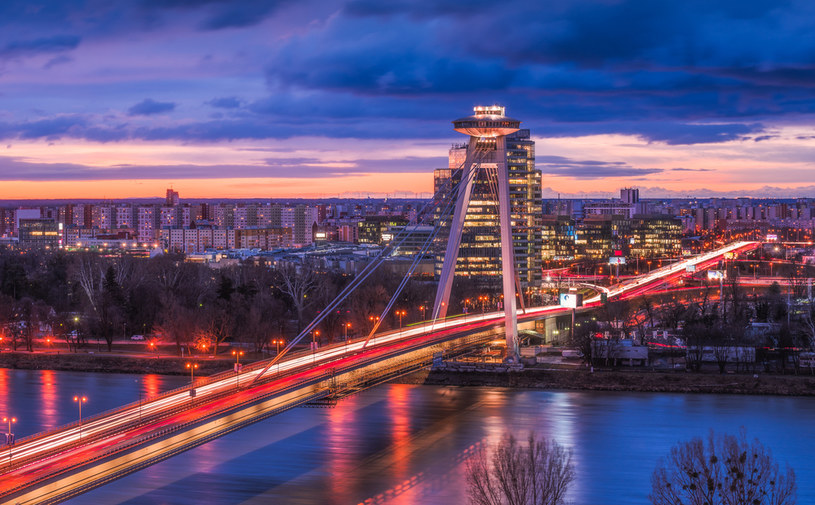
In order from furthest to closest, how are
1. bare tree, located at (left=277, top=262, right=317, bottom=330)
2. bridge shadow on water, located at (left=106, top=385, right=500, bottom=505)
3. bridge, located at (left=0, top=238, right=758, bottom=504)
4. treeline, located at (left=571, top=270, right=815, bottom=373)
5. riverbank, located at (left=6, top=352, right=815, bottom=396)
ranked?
bare tree, located at (left=277, top=262, right=317, bottom=330) → treeline, located at (left=571, top=270, right=815, bottom=373) → riverbank, located at (left=6, top=352, right=815, bottom=396) → bridge shadow on water, located at (left=106, top=385, right=500, bottom=505) → bridge, located at (left=0, top=238, right=758, bottom=504)

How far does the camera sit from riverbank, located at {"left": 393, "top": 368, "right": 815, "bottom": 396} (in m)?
17.6

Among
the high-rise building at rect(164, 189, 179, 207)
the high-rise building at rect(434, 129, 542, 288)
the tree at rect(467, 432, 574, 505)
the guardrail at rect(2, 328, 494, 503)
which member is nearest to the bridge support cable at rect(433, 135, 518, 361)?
the guardrail at rect(2, 328, 494, 503)

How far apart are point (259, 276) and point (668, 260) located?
2933cm

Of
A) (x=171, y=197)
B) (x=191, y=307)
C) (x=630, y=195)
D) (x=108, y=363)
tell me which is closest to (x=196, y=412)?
(x=108, y=363)

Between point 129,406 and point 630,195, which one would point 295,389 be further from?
point 630,195

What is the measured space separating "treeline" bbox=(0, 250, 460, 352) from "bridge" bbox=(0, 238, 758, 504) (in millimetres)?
5040

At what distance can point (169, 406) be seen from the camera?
11.4 meters

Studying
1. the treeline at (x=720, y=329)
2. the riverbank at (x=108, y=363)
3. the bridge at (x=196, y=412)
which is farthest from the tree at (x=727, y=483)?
the riverbank at (x=108, y=363)

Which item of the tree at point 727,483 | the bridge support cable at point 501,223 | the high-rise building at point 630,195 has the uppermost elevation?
the high-rise building at point 630,195

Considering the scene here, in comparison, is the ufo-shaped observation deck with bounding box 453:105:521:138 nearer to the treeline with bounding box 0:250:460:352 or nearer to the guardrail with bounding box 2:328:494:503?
the guardrail with bounding box 2:328:494:503

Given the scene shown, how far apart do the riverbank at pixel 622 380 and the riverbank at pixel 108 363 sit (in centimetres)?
422

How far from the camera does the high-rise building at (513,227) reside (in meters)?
31.4

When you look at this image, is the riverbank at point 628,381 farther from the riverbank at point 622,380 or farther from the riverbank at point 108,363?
the riverbank at point 108,363

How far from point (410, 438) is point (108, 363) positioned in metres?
9.32
